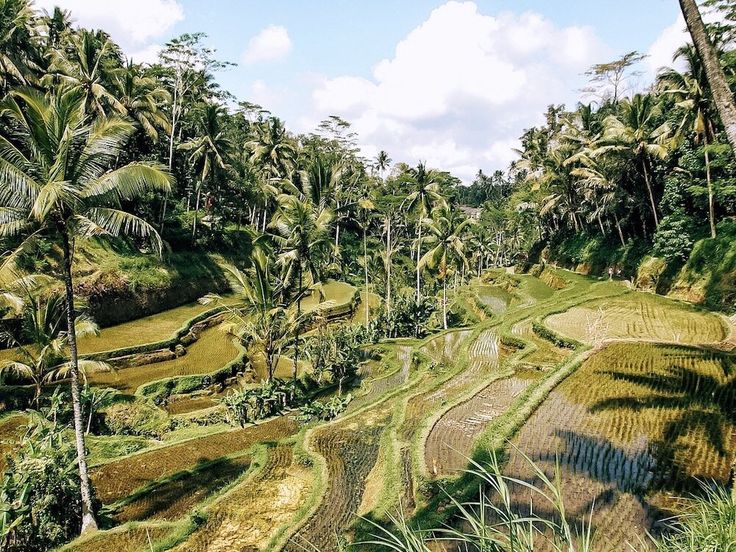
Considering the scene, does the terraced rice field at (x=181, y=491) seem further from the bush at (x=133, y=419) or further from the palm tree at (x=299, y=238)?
the palm tree at (x=299, y=238)

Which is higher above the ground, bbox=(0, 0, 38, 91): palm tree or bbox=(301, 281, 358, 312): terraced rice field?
bbox=(0, 0, 38, 91): palm tree

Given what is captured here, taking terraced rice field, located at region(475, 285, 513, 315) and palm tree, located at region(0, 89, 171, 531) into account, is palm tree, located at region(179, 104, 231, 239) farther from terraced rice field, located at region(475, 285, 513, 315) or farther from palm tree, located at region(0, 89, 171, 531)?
palm tree, located at region(0, 89, 171, 531)

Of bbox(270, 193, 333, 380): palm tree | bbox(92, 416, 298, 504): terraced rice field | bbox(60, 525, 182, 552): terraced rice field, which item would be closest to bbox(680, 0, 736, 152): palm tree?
bbox(60, 525, 182, 552): terraced rice field

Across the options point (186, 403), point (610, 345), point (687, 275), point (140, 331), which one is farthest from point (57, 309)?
point (687, 275)

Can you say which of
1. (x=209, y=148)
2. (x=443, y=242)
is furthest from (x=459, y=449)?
(x=209, y=148)

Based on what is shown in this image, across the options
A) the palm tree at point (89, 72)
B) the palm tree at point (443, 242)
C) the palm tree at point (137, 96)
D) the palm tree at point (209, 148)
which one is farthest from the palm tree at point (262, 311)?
the palm tree at point (209, 148)

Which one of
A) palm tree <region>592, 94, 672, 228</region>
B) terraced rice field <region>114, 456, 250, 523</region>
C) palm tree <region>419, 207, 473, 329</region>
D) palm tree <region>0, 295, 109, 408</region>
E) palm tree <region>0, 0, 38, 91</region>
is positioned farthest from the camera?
palm tree <region>419, 207, 473, 329</region>
